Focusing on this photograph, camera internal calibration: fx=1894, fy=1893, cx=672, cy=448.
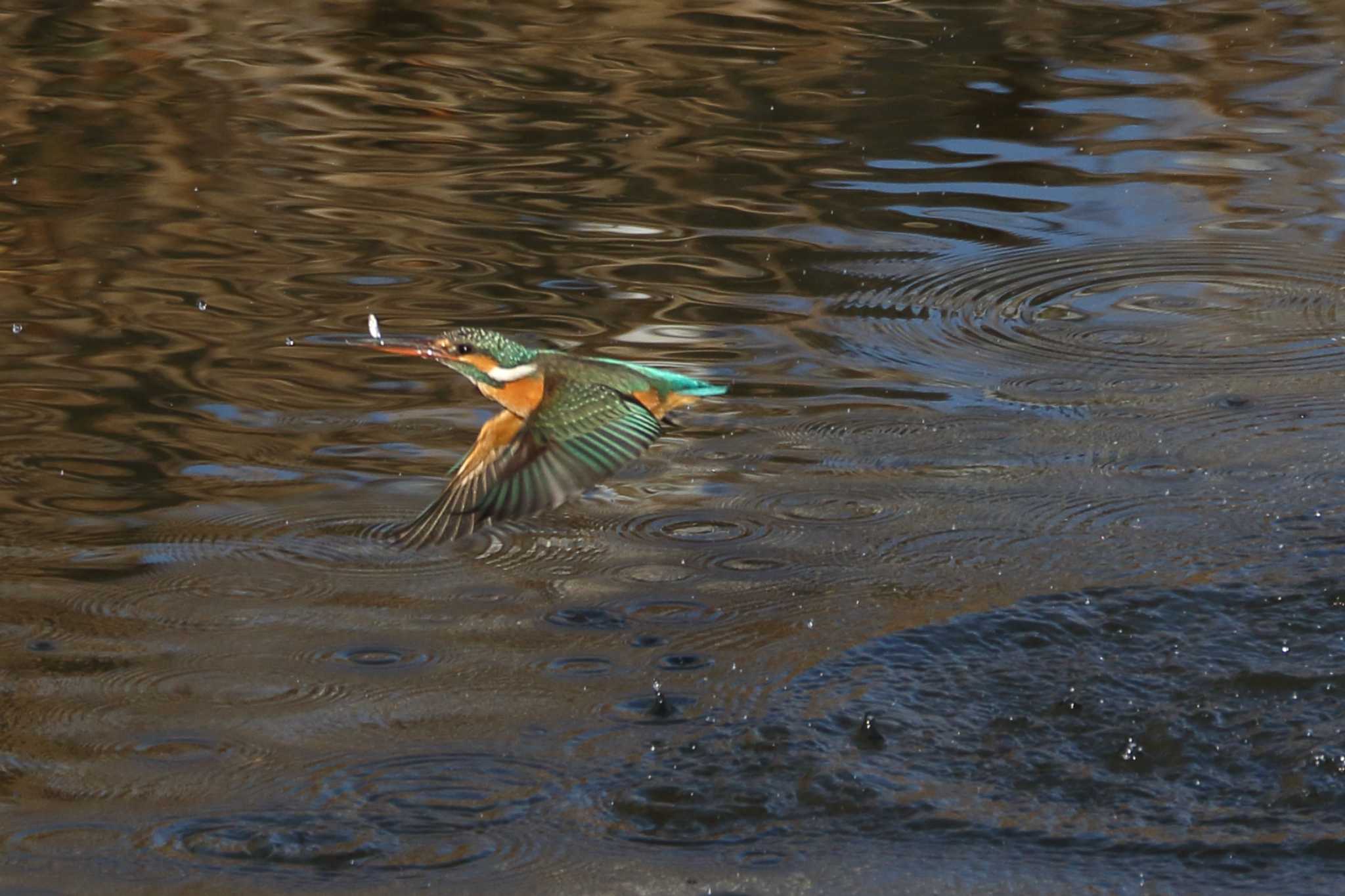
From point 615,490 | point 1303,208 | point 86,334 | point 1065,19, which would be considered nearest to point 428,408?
point 615,490

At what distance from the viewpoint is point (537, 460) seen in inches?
132

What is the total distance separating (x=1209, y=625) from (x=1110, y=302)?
207 cm

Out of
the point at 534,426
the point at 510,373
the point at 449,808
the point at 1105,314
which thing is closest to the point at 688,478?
the point at 510,373

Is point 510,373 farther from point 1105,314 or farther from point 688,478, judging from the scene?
point 1105,314

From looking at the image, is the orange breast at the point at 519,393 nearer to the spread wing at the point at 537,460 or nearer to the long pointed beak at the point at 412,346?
the spread wing at the point at 537,460

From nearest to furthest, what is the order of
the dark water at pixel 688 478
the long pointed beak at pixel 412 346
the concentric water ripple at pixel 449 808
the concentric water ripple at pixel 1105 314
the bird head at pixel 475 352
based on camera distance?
the concentric water ripple at pixel 449 808 < the dark water at pixel 688 478 < the long pointed beak at pixel 412 346 < the bird head at pixel 475 352 < the concentric water ripple at pixel 1105 314

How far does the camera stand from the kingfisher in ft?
10.9


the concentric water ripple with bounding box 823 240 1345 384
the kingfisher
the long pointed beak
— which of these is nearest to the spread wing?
the kingfisher

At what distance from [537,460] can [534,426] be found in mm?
71

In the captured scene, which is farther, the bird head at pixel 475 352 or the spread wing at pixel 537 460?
the bird head at pixel 475 352

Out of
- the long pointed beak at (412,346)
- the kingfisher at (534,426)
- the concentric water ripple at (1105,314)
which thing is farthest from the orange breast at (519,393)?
the concentric water ripple at (1105,314)

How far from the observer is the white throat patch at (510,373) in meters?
3.56

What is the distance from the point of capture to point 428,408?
16.6 feet

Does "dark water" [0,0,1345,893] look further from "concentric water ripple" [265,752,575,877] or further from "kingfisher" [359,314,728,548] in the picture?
"kingfisher" [359,314,728,548]
